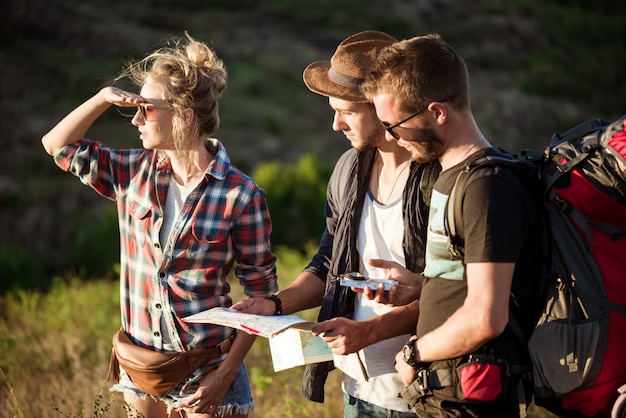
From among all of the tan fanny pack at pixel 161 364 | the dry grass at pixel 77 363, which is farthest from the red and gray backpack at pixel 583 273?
the dry grass at pixel 77 363

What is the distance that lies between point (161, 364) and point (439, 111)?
1.32m

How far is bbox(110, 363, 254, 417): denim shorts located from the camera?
2.93 metres

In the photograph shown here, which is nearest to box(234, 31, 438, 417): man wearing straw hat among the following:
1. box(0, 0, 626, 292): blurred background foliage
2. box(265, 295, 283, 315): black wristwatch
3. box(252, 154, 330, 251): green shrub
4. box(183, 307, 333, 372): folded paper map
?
box(265, 295, 283, 315): black wristwatch

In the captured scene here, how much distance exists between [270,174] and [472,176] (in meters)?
10.4

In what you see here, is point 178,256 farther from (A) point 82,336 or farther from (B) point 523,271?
(A) point 82,336

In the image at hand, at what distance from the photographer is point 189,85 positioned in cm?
302

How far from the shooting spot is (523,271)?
7.00 feet

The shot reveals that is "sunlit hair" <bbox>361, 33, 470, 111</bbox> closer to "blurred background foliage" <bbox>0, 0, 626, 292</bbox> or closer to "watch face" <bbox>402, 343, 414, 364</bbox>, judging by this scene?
"watch face" <bbox>402, 343, 414, 364</bbox>

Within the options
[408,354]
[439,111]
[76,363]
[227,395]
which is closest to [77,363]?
[76,363]

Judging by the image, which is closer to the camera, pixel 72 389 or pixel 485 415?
pixel 485 415

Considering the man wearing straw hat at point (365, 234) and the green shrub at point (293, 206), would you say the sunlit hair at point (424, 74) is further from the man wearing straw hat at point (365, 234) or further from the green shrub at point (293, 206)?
the green shrub at point (293, 206)

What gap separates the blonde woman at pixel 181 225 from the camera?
292 cm

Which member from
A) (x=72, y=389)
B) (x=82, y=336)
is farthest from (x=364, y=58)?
(x=82, y=336)

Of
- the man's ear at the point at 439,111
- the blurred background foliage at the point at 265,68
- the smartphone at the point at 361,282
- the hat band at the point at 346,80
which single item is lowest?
the blurred background foliage at the point at 265,68
